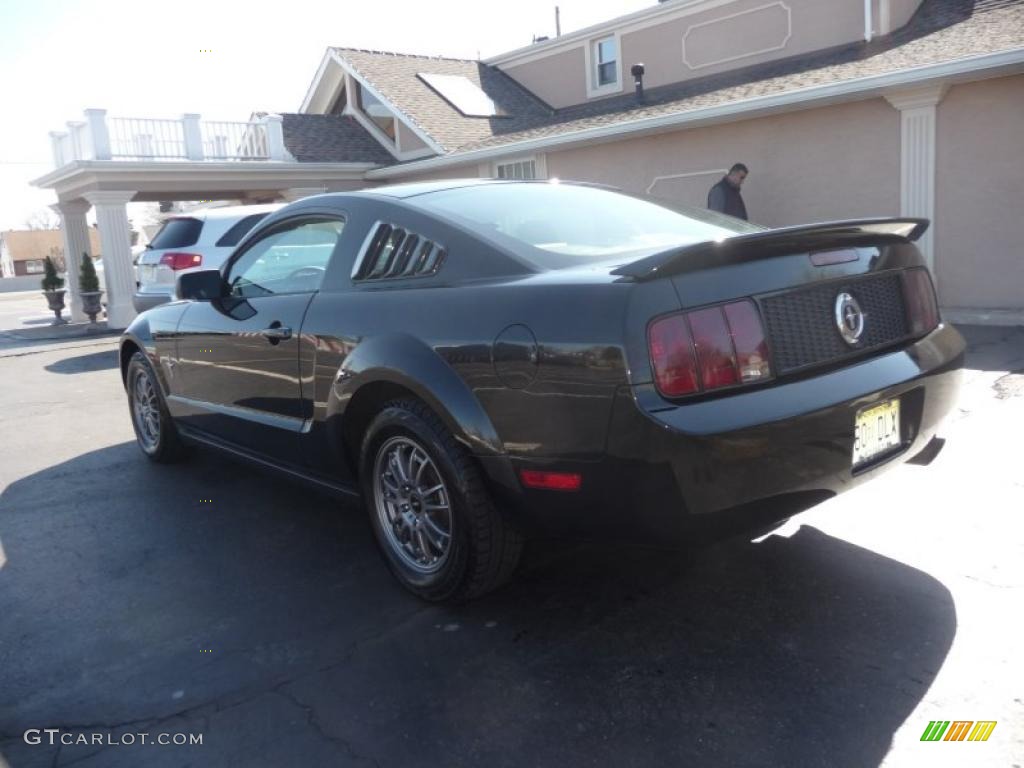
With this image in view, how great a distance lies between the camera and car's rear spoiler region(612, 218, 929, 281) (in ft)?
8.25

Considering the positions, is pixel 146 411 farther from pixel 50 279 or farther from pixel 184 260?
pixel 50 279

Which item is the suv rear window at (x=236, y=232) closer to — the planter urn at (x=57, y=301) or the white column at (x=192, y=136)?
the white column at (x=192, y=136)

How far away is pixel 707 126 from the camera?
11.5m

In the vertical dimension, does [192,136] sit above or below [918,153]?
above

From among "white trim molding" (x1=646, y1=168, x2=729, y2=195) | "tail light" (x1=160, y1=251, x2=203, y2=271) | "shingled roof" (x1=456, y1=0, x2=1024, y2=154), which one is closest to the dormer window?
"shingled roof" (x1=456, y1=0, x2=1024, y2=154)

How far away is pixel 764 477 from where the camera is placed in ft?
8.23

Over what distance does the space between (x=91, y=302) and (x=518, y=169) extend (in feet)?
28.6

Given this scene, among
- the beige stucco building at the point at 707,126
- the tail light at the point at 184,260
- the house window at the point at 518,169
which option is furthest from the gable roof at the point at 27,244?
the tail light at the point at 184,260

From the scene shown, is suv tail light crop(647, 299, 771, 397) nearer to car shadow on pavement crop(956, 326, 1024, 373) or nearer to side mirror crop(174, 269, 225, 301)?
side mirror crop(174, 269, 225, 301)

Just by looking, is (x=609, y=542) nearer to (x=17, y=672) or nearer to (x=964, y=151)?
(x=17, y=672)

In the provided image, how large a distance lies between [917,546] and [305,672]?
7.70 feet

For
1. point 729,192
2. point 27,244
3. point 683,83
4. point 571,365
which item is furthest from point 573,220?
point 27,244

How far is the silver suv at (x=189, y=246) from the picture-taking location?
420 inches

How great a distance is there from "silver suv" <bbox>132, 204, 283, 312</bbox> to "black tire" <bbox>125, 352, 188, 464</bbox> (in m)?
5.21
